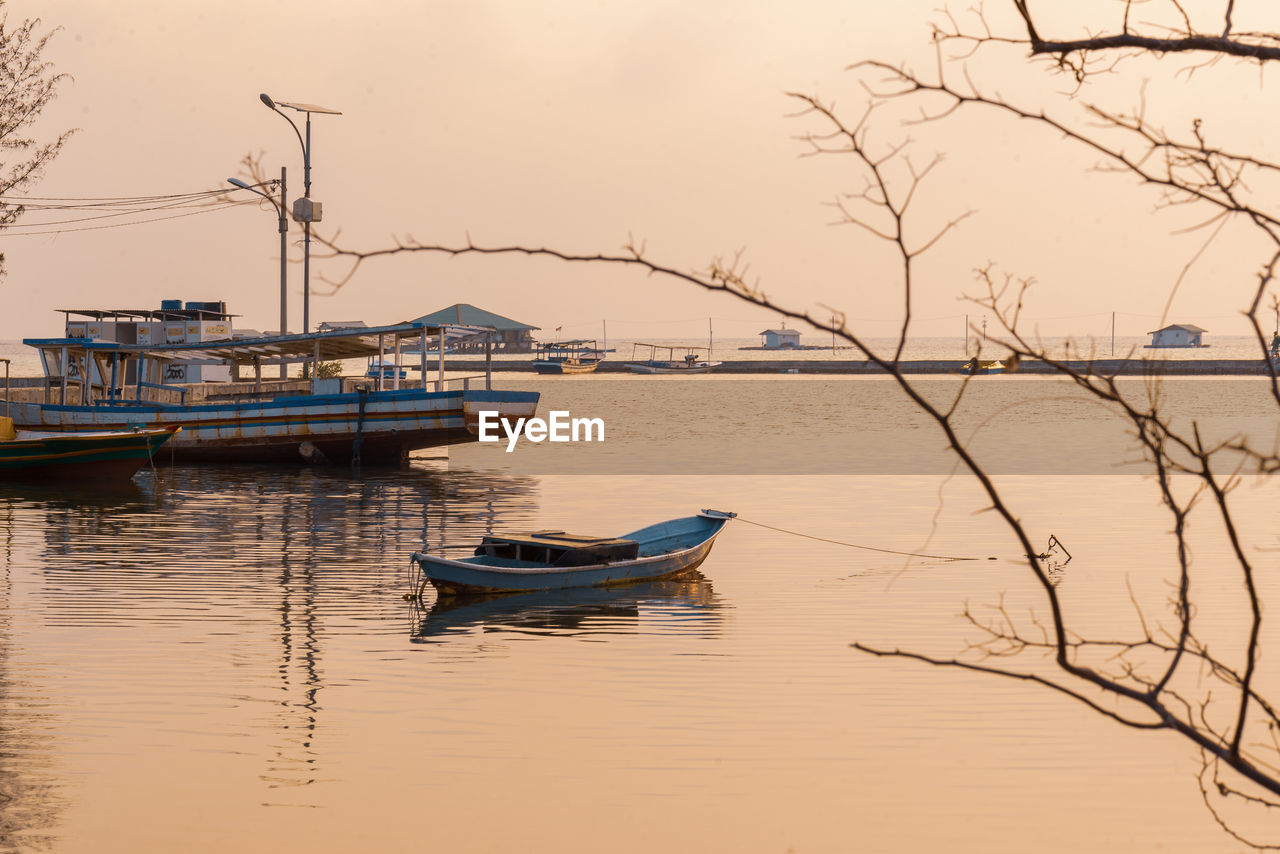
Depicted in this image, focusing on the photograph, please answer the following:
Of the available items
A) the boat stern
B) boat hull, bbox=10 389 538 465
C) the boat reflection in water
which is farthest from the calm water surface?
boat hull, bbox=10 389 538 465

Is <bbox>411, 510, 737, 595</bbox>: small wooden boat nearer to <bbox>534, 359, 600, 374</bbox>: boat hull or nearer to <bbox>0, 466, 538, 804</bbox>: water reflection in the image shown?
<bbox>0, 466, 538, 804</bbox>: water reflection

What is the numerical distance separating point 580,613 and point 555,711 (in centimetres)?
443

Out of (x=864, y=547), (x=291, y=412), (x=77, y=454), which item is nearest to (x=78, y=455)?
(x=77, y=454)

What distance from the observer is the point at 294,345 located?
38312 mm

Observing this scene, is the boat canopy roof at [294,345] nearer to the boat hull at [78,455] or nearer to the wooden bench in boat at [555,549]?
the boat hull at [78,455]

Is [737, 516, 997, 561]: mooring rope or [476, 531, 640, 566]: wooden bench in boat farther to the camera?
[737, 516, 997, 561]: mooring rope

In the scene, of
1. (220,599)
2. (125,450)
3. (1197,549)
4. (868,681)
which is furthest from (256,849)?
(125,450)

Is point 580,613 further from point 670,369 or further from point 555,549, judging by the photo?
point 670,369

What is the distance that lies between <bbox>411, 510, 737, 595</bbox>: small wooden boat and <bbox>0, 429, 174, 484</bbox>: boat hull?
1752 cm

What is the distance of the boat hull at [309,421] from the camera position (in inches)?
1443

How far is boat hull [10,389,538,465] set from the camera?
36656mm

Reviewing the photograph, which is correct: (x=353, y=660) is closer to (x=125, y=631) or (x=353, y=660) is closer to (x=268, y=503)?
(x=125, y=631)

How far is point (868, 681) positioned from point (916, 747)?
207cm

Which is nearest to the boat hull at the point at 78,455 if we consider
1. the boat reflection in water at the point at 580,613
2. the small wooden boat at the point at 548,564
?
the small wooden boat at the point at 548,564
